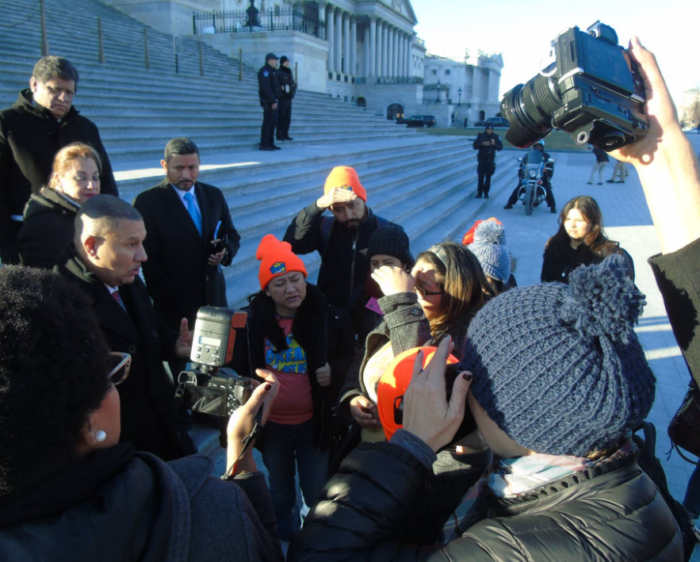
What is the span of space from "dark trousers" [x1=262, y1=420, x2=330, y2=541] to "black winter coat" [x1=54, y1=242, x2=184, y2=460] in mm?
514

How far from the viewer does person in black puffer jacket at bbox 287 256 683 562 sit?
0.90m

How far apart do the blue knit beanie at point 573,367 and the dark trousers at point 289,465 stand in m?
1.74

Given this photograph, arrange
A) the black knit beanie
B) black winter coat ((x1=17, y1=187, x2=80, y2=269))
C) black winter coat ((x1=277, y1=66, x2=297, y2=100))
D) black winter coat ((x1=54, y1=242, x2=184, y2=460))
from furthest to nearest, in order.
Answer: black winter coat ((x1=277, y1=66, x2=297, y2=100)) → the black knit beanie → black winter coat ((x1=17, y1=187, x2=80, y2=269)) → black winter coat ((x1=54, y1=242, x2=184, y2=460))

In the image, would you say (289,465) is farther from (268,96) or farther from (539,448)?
(268,96)

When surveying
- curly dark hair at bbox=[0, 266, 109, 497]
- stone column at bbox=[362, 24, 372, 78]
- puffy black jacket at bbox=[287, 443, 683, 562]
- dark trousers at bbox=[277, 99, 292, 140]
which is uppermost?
stone column at bbox=[362, 24, 372, 78]

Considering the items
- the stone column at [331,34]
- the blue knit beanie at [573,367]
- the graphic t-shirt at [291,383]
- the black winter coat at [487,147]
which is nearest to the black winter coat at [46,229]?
the graphic t-shirt at [291,383]

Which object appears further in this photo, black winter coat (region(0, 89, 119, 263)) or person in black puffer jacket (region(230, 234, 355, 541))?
black winter coat (region(0, 89, 119, 263))

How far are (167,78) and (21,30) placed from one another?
127 inches

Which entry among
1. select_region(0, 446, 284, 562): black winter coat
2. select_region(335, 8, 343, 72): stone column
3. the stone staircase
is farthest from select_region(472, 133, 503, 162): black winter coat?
select_region(335, 8, 343, 72): stone column

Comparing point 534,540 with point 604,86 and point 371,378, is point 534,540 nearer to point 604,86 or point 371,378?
point 371,378

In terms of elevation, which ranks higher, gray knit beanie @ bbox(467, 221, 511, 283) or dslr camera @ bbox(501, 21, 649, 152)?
dslr camera @ bbox(501, 21, 649, 152)

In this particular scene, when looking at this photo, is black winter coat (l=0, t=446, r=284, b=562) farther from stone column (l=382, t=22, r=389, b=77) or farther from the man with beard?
stone column (l=382, t=22, r=389, b=77)

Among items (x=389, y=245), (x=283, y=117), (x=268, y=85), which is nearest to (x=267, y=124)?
(x=268, y=85)

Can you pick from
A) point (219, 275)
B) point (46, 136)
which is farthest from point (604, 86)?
point (46, 136)
